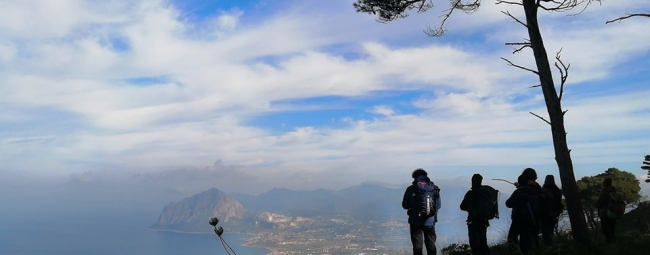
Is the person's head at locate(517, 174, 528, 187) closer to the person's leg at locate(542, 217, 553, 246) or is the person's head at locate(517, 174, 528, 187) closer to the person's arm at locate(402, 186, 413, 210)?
the person's leg at locate(542, 217, 553, 246)

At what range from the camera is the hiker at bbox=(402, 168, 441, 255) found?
305 inches

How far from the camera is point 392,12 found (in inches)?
367

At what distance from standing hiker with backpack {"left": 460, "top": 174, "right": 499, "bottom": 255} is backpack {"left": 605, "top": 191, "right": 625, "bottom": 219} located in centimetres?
235

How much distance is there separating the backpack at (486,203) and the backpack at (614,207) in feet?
7.77

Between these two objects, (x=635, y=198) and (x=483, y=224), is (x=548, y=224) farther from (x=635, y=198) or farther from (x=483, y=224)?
(x=635, y=198)

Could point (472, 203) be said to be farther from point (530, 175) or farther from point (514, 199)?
point (530, 175)

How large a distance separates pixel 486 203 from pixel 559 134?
5.40 feet

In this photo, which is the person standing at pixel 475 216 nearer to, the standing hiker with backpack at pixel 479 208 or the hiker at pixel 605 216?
the standing hiker with backpack at pixel 479 208

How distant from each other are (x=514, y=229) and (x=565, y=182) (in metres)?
1.29

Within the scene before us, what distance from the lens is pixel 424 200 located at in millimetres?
7742

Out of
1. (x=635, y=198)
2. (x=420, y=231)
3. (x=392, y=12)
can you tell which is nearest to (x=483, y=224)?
(x=420, y=231)

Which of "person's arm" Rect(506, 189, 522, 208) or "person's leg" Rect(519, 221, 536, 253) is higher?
"person's arm" Rect(506, 189, 522, 208)

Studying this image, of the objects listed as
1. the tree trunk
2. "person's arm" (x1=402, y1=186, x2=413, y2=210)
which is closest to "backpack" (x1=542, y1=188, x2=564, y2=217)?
the tree trunk

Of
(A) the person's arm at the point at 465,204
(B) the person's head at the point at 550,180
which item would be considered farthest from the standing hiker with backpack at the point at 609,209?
(A) the person's arm at the point at 465,204
